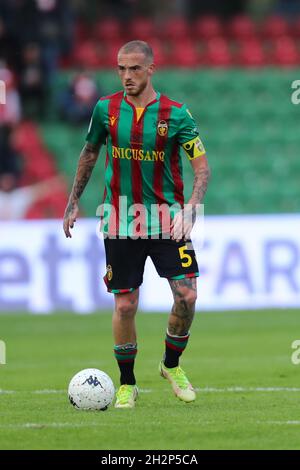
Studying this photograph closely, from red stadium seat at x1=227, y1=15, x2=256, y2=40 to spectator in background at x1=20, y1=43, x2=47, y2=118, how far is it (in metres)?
4.22

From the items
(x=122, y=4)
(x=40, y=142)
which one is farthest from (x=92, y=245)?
(x=122, y=4)

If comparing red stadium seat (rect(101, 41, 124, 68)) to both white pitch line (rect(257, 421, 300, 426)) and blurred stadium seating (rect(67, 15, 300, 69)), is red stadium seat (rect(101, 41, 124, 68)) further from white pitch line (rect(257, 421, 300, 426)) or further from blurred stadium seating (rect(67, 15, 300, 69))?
white pitch line (rect(257, 421, 300, 426))

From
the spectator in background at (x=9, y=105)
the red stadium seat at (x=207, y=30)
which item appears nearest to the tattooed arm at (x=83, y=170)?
the spectator in background at (x=9, y=105)

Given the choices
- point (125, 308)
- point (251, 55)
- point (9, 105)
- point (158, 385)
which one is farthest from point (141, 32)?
point (125, 308)

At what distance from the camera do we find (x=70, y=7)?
73.6 ft

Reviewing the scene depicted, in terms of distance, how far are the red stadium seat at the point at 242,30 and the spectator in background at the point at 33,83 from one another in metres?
4.22

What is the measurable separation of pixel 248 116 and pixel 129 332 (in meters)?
13.8

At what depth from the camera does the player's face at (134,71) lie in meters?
7.48

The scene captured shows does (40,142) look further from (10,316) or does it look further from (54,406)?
(54,406)

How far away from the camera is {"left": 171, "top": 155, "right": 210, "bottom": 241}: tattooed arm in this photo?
7395 mm

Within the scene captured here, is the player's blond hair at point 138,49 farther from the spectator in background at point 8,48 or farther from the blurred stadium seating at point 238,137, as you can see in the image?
the spectator in background at point 8,48

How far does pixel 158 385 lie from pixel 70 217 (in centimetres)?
169

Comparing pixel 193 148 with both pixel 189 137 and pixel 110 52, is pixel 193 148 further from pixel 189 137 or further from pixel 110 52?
pixel 110 52

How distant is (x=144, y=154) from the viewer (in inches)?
302
